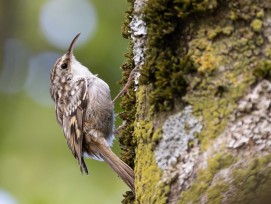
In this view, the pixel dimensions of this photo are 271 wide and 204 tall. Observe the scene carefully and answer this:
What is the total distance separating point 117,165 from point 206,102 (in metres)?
1.06

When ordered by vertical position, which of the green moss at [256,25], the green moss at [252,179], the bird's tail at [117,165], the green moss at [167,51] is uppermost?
the green moss at [167,51]

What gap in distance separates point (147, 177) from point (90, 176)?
2.31 meters

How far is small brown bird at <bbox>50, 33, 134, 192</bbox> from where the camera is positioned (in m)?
3.94

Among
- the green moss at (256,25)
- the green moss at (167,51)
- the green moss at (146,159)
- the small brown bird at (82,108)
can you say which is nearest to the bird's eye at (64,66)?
the small brown bird at (82,108)

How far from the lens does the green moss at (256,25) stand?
6.93 ft

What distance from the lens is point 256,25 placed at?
212 centimetres

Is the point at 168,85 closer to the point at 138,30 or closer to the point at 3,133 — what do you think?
the point at 138,30

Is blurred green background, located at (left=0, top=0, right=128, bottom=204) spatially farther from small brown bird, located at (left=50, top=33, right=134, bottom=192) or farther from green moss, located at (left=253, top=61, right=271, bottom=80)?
green moss, located at (left=253, top=61, right=271, bottom=80)

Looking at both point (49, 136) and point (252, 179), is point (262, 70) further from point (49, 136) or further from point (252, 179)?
point (49, 136)

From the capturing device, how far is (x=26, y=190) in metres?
4.65

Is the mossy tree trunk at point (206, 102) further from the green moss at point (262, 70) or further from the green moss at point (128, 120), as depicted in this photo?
the green moss at point (128, 120)

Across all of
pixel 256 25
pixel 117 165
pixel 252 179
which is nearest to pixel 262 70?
pixel 256 25

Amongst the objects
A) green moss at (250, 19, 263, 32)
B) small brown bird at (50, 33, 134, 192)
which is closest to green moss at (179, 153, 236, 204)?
green moss at (250, 19, 263, 32)

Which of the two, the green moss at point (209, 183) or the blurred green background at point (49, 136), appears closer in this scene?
the green moss at point (209, 183)
